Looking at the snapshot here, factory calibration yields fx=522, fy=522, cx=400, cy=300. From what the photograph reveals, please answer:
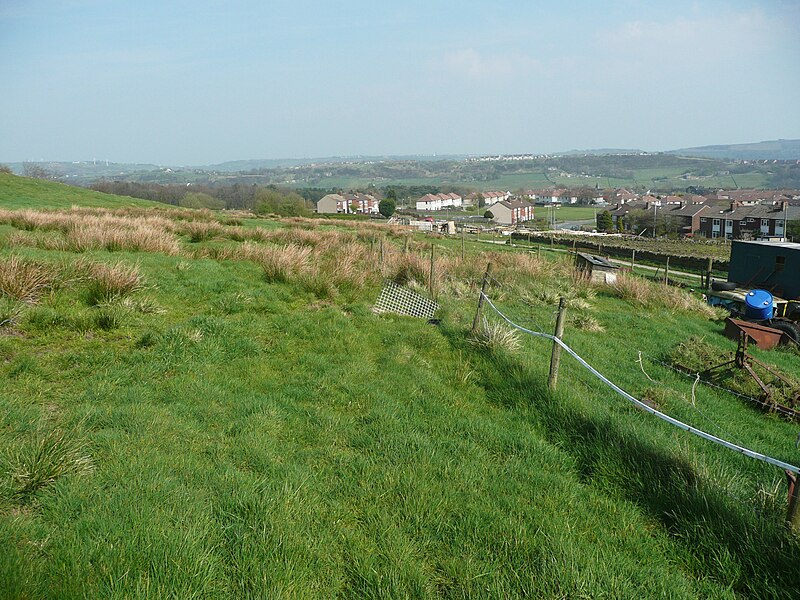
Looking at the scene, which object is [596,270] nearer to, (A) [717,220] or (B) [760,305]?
(B) [760,305]

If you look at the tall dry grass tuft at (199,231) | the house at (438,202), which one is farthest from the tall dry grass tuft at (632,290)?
the house at (438,202)

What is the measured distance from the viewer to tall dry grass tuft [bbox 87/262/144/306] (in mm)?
7910

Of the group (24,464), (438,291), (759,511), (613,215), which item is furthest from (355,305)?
(613,215)

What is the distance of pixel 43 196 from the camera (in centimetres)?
3262

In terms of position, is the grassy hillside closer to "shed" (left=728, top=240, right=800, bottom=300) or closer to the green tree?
"shed" (left=728, top=240, right=800, bottom=300)

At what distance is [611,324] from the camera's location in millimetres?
12055

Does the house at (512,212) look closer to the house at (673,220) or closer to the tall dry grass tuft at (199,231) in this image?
the house at (673,220)

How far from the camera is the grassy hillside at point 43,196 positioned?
1133 inches

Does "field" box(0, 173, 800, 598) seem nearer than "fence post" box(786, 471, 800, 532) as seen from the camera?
Yes

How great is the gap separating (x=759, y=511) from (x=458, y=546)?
2.26m

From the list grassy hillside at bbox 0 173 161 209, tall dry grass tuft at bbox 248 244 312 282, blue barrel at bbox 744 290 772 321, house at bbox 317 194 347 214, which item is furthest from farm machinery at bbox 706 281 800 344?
house at bbox 317 194 347 214

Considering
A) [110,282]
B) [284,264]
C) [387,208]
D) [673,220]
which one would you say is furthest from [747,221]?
[110,282]

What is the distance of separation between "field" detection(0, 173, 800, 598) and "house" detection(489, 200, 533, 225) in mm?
116392

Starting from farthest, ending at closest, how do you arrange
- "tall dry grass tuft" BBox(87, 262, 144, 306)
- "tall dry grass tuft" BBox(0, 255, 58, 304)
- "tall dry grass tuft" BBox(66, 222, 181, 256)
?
"tall dry grass tuft" BBox(66, 222, 181, 256), "tall dry grass tuft" BBox(87, 262, 144, 306), "tall dry grass tuft" BBox(0, 255, 58, 304)
